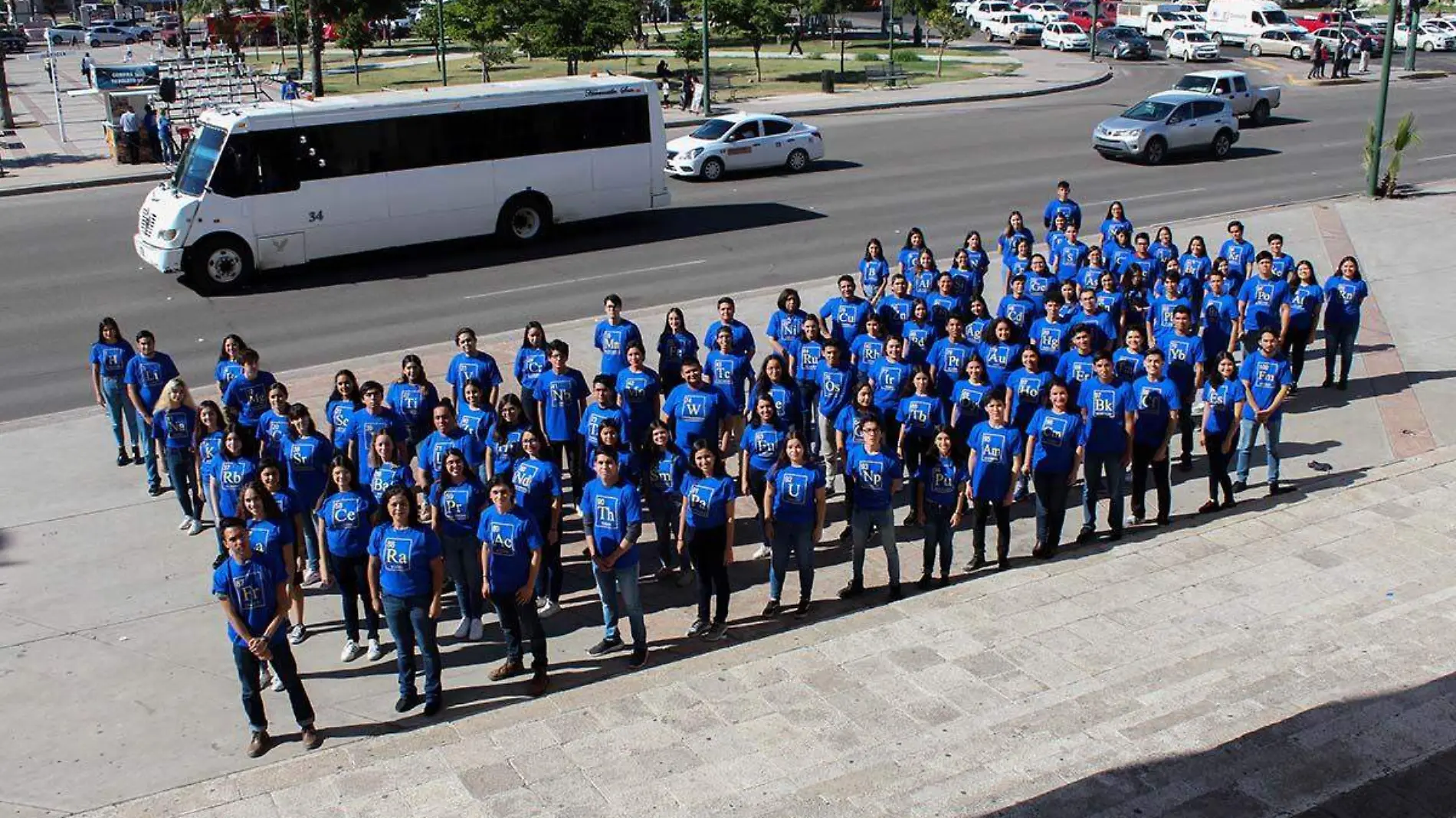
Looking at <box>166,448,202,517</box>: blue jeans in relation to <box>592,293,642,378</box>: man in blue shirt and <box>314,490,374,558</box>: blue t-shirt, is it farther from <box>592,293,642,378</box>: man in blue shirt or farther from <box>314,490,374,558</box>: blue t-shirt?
<box>592,293,642,378</box>: man in blue shirt

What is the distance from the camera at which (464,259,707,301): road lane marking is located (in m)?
21.7

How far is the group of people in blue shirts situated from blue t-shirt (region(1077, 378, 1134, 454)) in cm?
3

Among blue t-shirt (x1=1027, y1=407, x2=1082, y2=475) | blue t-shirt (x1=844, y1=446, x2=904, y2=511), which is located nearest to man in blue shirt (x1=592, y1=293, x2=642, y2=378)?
blue t-shirt (x1=844, y1=446, x2=904, y2=511)

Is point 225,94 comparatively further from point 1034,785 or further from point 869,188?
point 1034,785

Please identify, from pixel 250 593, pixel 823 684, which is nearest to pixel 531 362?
pixel 250 593

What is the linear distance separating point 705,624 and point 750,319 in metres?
9.37

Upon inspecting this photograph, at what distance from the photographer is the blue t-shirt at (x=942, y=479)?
10602mm

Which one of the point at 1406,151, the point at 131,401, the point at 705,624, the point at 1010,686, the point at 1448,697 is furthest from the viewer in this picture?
the point at 1406,151

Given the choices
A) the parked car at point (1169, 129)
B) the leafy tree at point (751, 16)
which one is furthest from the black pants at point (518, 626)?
the leafy tree at point (751, 16)

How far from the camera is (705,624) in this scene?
35.1ft

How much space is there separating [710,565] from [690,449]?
155 centimetres

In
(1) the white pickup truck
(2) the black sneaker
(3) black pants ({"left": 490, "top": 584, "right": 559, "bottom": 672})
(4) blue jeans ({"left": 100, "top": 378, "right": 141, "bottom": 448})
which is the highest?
(1) the white pickup truck

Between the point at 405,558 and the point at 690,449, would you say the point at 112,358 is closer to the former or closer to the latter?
the point at 690,449

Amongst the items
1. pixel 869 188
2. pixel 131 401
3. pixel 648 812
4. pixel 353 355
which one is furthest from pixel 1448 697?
pixel 869 188
